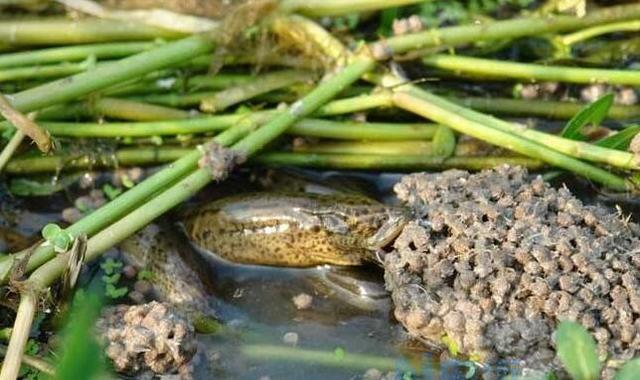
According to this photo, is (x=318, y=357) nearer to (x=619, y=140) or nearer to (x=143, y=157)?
(x=143, y=157)

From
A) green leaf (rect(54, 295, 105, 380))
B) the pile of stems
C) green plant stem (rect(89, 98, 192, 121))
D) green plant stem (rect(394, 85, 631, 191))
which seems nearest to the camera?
green leaf (rect(54, 295, 105, 380))

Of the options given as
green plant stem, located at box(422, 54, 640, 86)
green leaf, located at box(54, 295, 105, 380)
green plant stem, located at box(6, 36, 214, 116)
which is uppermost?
green leaf, located at box(54, 295, 105, 380)

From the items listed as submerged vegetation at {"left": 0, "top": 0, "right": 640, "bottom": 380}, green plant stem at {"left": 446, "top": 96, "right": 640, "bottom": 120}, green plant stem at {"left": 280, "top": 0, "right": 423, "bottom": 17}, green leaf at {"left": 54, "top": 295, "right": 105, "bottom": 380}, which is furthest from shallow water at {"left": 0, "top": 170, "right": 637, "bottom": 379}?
green leaf at {"left": 54, "top": 295, "right": 105, "bottom": 380}

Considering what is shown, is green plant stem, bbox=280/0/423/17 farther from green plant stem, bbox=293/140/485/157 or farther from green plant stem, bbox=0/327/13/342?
green plant stem, bbox=0/327/13/342

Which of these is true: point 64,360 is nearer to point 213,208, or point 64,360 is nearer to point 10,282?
point 10,282

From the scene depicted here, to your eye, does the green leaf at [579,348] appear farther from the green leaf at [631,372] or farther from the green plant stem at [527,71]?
the green plant stem at [527,71]

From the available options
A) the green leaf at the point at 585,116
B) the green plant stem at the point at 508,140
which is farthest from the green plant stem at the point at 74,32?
the green leaf at the point at 585,116
